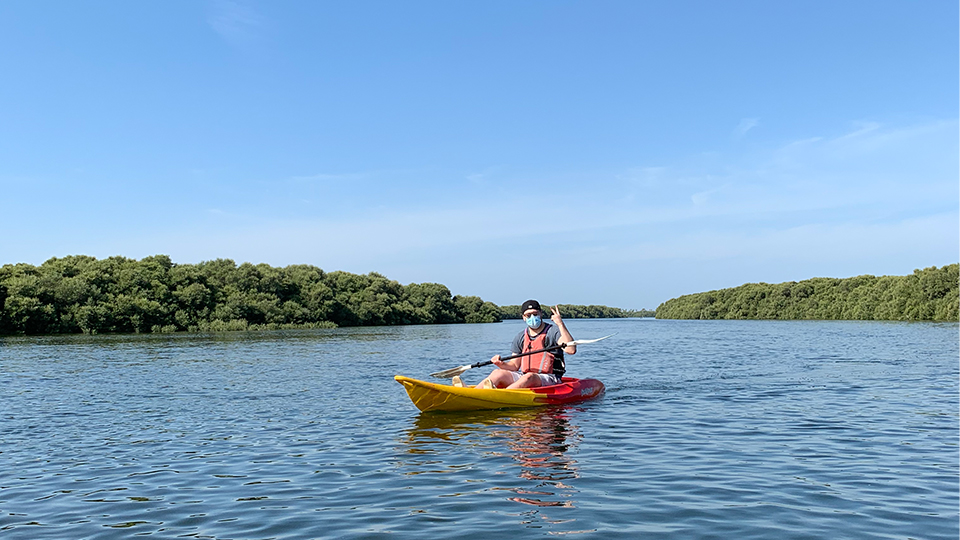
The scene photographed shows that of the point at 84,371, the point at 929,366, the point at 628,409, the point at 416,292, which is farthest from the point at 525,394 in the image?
the point at 416,292

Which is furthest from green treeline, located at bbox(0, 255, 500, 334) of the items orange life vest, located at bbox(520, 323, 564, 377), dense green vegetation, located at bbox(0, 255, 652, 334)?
orange life vest, located at bbox(520, 323, 564, 377)

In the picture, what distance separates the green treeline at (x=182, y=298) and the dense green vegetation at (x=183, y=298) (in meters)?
0.08

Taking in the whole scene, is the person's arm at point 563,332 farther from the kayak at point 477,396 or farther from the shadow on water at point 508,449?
the shadow on water at point 508,449

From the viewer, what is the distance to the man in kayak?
12.6 metres

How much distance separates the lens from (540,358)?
13008 mm

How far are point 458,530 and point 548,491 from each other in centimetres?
151

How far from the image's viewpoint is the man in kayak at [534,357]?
12.6 metres

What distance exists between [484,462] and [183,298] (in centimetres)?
6115

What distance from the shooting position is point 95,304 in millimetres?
55719

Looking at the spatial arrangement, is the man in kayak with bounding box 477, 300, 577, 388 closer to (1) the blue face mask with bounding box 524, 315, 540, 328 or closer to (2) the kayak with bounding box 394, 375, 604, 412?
(1) the blue face mask with bounding box 524, 315, 540, 328

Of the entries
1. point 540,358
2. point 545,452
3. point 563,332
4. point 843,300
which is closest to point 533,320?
point 563,332

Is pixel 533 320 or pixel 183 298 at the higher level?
pixel 183 298

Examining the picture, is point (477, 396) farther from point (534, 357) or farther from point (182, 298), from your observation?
point (182, 298)

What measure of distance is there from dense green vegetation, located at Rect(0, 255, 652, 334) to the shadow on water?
168 ft
